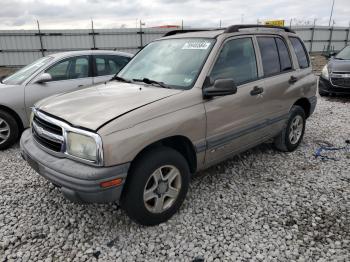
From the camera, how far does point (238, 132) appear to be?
12.0ft

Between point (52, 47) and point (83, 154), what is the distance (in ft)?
56.1

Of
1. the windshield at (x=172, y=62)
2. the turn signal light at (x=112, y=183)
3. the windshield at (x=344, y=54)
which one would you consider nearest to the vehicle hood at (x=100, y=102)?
the windshield at (x=172, y=62)

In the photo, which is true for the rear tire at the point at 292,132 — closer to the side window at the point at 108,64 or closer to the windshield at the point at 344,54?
the side window at the point at 108,64

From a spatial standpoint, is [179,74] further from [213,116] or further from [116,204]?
[116,204]

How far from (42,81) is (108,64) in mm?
1418

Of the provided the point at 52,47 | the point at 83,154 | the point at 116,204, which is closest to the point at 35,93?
the point at 116,204

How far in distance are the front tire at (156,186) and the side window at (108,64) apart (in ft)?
11.8

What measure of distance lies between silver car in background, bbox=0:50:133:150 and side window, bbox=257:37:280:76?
8.95 ft

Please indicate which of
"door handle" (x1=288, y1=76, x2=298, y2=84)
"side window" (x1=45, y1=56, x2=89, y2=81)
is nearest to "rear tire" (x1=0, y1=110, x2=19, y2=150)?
"side window" (x1=45, y1=56, x2=89, y2=81)

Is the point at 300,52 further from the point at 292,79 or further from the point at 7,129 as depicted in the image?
the point at 7,129

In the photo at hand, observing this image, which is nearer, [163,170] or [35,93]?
[163,170]

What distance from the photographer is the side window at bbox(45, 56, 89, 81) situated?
5578 mm

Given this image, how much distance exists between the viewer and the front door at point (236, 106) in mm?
3342

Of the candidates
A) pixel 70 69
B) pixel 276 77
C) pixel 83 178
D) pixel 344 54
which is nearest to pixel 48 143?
pixel 83 178
